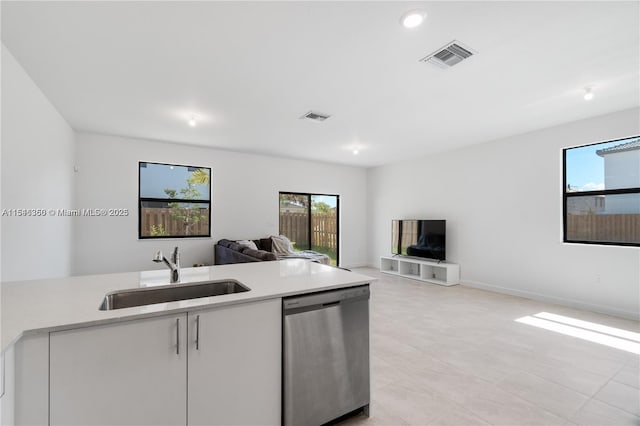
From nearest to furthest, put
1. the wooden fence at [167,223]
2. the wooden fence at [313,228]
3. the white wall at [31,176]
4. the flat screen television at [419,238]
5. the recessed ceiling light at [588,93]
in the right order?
the white wall at [31,176] < the recessed ceiling light at [588,93] < the wooden fence at [167,223] < the flat screen television at [419,238] < the wooden fence at [313,228]

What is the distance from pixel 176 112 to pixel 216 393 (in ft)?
11.5

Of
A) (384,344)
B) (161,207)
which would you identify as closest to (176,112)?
(161,207)

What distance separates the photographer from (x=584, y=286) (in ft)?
13.4

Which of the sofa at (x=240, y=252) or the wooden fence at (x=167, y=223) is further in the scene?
the wooden fence at (x=167, y=223)

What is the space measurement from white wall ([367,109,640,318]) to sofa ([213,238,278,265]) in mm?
3478

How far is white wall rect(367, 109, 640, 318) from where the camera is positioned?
3.87m

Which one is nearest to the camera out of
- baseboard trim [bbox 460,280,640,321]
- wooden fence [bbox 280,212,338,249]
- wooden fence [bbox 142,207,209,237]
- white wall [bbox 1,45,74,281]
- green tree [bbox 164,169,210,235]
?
white wall [bbox 1,45,74,281]

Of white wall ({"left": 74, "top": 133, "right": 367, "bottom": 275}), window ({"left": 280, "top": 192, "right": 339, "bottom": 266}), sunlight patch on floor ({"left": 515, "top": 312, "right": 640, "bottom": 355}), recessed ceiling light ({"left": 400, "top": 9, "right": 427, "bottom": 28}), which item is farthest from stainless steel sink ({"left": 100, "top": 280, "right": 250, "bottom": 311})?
window ({"left": 280, "top": 192, "right": 339, "bottom": 266})

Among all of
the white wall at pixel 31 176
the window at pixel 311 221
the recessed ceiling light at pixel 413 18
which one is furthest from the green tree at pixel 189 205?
the recessed ceiling light at pixel 413 18

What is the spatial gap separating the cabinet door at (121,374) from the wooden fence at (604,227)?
206 inches

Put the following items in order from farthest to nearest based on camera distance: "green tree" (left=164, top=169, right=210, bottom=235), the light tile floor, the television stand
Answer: the television stand → "green tree" (left=164, top=169, right=210, bottom=235) → the light tile floor

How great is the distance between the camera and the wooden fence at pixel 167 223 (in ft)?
17.1

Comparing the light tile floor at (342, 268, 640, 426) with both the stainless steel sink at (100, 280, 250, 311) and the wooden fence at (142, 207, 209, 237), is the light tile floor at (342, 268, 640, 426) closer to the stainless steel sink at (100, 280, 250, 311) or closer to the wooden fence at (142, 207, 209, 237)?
the stainless steel sink at (100, 280, 250, 311)

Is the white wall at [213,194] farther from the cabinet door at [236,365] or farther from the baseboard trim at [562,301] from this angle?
the cabinet door at [236,365]
